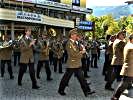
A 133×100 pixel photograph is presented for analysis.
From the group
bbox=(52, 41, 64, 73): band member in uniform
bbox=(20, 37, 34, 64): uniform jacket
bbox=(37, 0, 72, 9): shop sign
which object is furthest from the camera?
bbox=(37, 0, 72, 9): shop sign

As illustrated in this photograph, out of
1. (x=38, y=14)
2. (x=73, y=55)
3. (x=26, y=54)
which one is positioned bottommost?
(x=26, y=54)

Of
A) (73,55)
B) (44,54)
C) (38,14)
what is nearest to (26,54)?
(73,55)

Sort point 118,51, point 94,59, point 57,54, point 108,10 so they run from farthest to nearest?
point 108,10, point 94,59, point 57,54, point 118,51

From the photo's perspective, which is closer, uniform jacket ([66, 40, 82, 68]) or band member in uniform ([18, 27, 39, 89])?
uniform jacket ([66, 40, 82, 68])

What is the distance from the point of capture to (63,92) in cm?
1140

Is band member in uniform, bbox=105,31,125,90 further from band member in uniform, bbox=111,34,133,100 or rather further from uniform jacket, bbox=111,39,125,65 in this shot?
band member in uniform, bbox=111,34,133,100

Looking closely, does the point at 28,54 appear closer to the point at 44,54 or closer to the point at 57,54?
the point at 44,54

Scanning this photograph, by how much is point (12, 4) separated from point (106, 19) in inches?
2212

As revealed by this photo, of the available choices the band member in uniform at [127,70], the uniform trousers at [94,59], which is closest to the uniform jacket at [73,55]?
the band member in uniform at [127,70]

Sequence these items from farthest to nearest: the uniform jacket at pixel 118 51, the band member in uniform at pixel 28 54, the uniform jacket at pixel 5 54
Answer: the uniform jacket at pixel 5 54 → the band member in uniform at pixel 28 54 → the uniform jacket at pixel 118 51

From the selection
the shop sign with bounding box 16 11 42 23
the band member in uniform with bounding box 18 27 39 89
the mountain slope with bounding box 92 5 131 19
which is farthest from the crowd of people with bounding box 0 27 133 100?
the shop sign with bounding box 16 11 42 23

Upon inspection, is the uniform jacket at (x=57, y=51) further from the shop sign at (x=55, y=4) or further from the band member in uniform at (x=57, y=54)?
the shop sign at (x=55, y=4)

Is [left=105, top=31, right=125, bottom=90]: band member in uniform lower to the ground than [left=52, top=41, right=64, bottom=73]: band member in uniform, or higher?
higher

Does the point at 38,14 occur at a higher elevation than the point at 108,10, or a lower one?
lower
